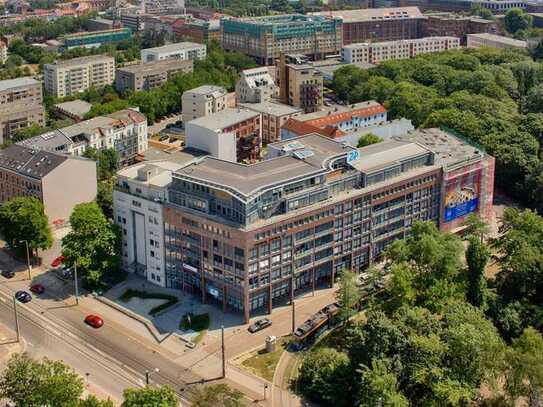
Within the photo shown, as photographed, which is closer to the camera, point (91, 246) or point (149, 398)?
point (149, 398)

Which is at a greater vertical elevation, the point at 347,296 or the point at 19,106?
the point at 19,106

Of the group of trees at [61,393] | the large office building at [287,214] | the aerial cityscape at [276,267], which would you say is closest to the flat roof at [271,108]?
the aerial cityscape at [276,267]

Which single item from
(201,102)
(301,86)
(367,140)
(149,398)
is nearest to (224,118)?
(201,102)

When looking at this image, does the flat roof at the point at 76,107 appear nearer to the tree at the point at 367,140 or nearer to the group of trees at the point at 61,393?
the tree at the point at 367,140

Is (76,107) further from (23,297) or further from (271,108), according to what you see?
(23,297)

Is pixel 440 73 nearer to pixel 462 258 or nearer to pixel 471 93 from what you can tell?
pixel 471 93

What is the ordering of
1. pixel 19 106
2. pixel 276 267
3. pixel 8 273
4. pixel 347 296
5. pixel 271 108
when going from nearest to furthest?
pixel 347 296
pixel 276 267
pixel 8 273
pixel 271 108
pixel 19 106

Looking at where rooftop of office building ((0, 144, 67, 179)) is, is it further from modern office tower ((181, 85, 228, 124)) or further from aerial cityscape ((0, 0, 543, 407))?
modern office tower ((181, 85, 228, 124))
